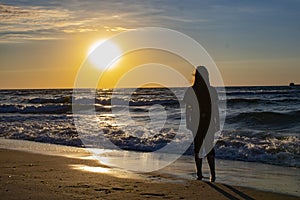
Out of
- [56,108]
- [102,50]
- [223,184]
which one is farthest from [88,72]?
[56,108]

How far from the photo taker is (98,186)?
6.89 meters

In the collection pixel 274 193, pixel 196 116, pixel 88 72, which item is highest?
pixel 88 72

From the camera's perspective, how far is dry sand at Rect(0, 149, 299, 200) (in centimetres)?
627

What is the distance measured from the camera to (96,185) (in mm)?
6973

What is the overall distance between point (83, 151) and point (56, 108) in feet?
90.6

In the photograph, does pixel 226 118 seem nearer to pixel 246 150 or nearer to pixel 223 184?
pixel 246 150

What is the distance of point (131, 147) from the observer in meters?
13.9

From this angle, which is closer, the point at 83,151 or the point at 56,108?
the point at 83,151

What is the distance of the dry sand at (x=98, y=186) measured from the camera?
247 inches

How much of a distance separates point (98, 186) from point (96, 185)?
0.09 m

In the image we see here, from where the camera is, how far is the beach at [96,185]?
6.31m

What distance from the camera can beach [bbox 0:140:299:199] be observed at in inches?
249

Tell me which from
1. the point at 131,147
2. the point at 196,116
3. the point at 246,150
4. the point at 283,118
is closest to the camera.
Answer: the point at 196,116

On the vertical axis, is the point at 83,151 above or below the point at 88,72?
below
